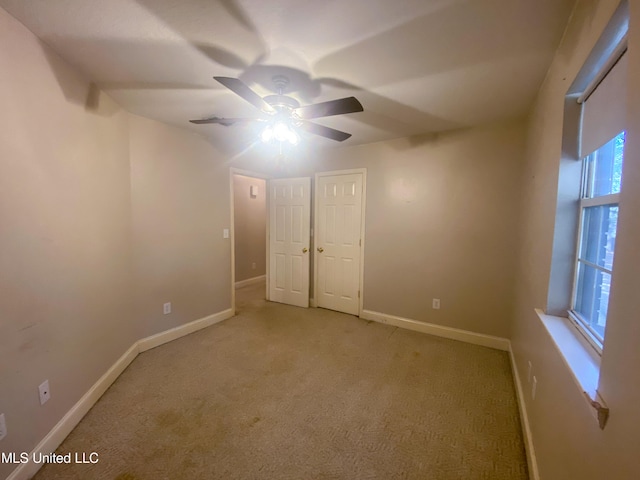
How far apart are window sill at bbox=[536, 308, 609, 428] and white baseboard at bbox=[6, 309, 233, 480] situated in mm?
2436

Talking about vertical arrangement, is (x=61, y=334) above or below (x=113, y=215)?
below

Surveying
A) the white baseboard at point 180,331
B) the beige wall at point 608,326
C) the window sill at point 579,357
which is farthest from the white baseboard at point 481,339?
the white baseboard at point 180,331

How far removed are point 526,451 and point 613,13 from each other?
2111 millimetres

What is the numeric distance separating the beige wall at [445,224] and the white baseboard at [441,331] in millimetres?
63

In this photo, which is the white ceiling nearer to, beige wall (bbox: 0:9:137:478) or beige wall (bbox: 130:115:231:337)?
beige wall (bbox: 0:9:137:478)

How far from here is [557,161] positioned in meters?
1.42

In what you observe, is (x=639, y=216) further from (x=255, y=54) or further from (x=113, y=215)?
(x=113, y=215)

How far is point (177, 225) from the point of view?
9.46ft

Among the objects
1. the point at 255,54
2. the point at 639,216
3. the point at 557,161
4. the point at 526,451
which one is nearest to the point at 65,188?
the point at 255,54

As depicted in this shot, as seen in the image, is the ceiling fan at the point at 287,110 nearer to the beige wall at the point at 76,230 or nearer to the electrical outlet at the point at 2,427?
the beige wall at the point at 76,230

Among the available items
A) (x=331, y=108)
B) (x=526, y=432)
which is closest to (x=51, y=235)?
(x=331, y=108)

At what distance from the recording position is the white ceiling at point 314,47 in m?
1.26

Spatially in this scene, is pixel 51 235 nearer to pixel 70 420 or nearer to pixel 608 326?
pixel 70 420

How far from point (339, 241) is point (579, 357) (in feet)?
9.17
